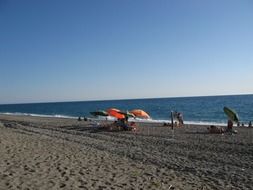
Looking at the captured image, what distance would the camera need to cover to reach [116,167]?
36.1ft

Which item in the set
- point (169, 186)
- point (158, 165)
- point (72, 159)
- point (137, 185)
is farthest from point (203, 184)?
point (72, 159)

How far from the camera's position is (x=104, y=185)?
8719mm

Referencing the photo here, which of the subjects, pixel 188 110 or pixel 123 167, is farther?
pixel 188 110

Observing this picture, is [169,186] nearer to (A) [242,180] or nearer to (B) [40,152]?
(A) [242,180]

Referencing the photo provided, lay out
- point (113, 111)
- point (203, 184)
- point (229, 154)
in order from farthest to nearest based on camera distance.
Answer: point (113, 111) < point (229, 154) < point (203, 184)

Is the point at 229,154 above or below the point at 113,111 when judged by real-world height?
below

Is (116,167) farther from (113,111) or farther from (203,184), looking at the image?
(113,111)

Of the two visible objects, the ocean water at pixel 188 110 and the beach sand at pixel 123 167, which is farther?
the ocean water at pixel 188 110

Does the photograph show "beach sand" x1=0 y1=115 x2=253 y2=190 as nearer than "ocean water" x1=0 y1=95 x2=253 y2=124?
Yes

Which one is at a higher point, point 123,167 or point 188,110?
point 188,110

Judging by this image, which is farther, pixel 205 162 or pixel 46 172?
pixel 205 162

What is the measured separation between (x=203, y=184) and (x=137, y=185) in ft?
6.35

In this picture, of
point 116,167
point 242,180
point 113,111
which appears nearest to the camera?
point 242,180

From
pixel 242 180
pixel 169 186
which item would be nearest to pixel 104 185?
pixel 169 186
